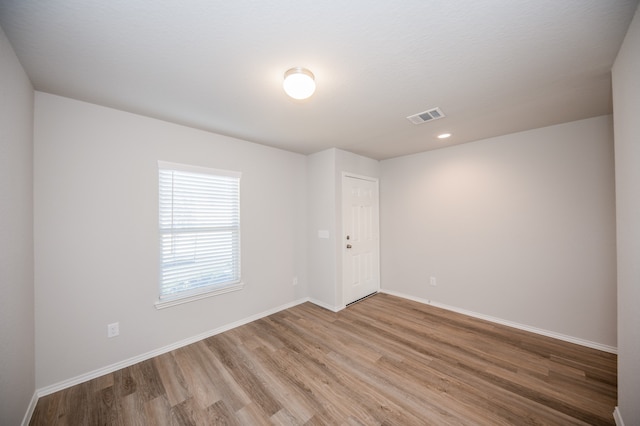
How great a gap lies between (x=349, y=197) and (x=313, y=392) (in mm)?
2598

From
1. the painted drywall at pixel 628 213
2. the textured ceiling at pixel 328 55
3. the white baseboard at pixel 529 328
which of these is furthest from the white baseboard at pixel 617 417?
the textured ceiling at pixel 328 55

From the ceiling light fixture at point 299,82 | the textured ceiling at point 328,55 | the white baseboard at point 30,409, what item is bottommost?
the white baseboard at point 30,409

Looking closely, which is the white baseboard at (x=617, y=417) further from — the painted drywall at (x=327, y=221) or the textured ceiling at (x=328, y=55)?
the painted drywall at (x=327, y=221)

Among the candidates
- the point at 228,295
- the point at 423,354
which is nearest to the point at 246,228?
the point at 228,295

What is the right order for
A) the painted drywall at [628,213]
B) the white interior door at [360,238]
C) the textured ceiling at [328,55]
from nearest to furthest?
1. the textured ceiling at [328,55]
2. the painted drywall at [628,213]
3. the white interior door at [360,238]

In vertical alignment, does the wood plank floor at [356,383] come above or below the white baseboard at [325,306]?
below

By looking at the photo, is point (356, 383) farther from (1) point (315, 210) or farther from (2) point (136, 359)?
(1) point (315, 210)

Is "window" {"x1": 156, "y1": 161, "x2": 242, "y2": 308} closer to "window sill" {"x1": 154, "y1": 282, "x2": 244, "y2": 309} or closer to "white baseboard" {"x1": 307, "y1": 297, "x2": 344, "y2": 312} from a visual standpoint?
"window sill" {"x1": 154, "y1": 282, "x2": 244, "y2": 309}

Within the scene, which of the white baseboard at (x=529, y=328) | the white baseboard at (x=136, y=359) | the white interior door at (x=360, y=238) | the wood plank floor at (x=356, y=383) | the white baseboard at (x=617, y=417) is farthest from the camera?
the white interior door at (x=360, y=238)

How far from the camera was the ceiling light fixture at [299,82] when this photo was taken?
158cm

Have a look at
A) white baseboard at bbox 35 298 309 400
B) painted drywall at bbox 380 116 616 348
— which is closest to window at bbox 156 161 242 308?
white baseboard at bbox 35 298 309 400

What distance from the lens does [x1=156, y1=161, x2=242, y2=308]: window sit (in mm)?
2496

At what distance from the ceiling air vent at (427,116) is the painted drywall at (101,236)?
7.35 feet

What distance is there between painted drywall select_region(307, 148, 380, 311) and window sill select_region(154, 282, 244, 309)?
4.04 ft
